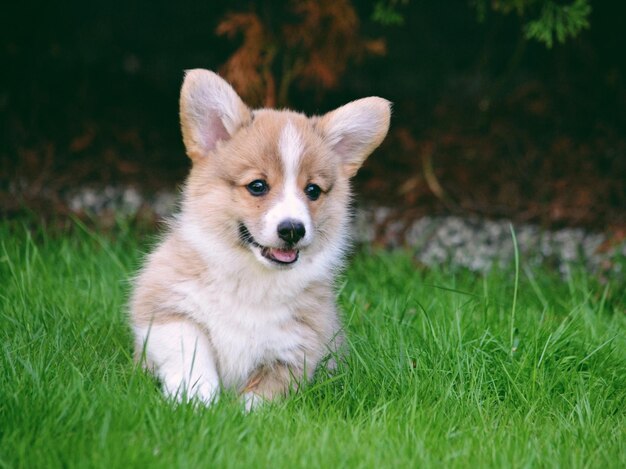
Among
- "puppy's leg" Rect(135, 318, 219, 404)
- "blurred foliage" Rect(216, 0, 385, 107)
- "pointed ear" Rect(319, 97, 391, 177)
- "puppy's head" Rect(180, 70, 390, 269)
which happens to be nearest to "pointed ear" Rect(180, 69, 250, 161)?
"puppy's head" Rect(180, 70, 390, 269)

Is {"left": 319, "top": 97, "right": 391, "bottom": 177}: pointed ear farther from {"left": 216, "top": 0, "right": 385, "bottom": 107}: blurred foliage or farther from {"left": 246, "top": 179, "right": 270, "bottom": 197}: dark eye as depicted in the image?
{"left": 216, "top": 0, "right": 385, "bottom": 107}: blurred foliage

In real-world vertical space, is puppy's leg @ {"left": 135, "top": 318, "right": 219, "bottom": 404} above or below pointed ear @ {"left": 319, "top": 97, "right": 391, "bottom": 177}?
below

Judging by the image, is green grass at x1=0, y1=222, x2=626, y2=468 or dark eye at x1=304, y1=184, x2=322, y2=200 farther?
dark eye at x1=304, y1=184, x2=322, y2=200

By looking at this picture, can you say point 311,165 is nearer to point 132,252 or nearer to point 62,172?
point 132,252

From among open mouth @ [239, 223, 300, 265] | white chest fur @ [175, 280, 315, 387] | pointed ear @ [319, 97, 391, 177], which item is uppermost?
pointed ear @ [319, 97, 391, 177]

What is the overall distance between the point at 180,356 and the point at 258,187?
29.7 inches

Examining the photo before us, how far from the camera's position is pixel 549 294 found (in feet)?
16.1

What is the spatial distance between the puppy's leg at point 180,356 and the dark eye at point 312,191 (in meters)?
0.72

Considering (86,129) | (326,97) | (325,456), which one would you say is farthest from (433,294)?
(86,129)

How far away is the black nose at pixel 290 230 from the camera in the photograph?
3348 mm

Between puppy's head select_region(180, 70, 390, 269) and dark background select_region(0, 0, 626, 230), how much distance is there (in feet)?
8.85

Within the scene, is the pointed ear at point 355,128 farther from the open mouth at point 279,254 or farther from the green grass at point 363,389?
the green grass at point 363,389

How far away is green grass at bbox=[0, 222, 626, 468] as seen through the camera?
8.95 ft

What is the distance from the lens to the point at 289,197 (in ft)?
11.4
